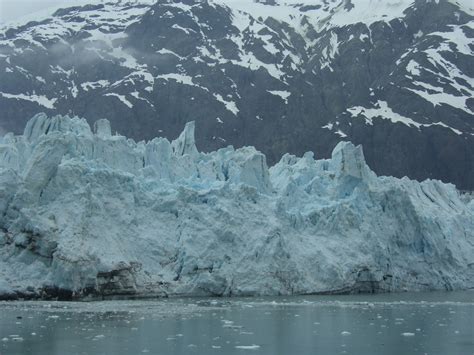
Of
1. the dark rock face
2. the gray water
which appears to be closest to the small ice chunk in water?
the gray water

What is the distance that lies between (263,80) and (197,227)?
71564mm

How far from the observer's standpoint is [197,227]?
27188mm

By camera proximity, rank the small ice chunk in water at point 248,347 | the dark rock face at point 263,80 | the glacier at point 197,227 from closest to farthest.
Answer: the small ice chunk in water at point 248,347 < the glacier at point 197,227 < the dark rock face at point 263,80

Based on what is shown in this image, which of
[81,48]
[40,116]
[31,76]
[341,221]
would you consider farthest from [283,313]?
[81,48]

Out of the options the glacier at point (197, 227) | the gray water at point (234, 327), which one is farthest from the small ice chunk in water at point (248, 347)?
the glacier at point (197, 227)

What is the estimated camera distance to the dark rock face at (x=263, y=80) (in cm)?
8544

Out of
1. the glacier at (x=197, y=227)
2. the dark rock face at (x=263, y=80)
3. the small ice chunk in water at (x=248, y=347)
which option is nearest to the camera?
the small ice chunk in water at (x=248, y=347)

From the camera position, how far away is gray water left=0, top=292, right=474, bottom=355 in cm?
1509

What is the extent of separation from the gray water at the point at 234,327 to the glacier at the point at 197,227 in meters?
1.38

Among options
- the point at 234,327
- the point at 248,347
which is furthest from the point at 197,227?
the point at 248,347

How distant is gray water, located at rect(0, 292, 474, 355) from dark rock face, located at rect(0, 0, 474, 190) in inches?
2404

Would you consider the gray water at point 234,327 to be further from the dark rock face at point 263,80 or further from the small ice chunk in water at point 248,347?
the dark rock face at point 263,80

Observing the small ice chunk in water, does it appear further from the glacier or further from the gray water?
the glacier

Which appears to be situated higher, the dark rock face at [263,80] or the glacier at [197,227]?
the dark rock face at [263,80]
